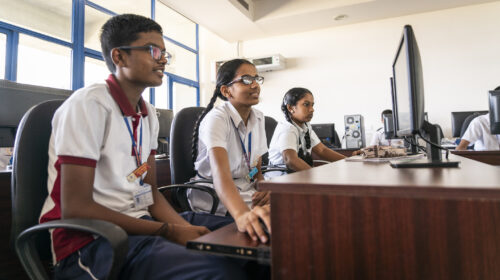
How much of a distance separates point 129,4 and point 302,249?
5.58 m

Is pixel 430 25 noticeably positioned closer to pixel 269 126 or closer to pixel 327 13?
pixel 327 13

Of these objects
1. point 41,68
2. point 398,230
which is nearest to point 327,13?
point 41,68

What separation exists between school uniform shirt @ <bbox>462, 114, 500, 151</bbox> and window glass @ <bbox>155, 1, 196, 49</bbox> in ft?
16.3

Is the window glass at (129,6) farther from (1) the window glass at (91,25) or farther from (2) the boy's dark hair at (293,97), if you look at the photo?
(2) the boy's dark hair at (293,97)

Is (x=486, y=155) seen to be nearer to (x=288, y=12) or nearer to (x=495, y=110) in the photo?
(x=495, y=110)

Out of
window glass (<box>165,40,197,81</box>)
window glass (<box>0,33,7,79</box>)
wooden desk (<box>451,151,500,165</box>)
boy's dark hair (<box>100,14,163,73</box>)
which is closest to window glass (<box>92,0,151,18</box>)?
window glass (<box>165,40,197,81</box>)

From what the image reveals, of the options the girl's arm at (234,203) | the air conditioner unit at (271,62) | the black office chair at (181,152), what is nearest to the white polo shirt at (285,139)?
the black office chair at (181,152)

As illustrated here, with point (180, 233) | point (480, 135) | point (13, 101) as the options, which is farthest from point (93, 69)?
point (480, 135)

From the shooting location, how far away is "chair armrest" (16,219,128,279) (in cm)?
70

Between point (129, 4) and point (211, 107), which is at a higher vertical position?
point (129, 4)

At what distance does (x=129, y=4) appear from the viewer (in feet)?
17.1

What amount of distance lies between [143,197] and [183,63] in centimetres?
567

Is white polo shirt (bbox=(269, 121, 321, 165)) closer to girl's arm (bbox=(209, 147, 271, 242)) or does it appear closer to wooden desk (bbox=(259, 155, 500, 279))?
girl's arm (bbox=(209, 147, 271, 242))

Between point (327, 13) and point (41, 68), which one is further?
point (327, 13)
